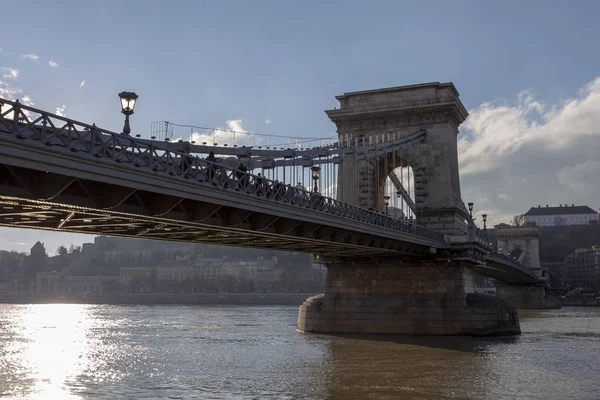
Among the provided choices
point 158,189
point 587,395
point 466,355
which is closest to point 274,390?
point 158,189

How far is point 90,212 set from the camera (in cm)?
2155

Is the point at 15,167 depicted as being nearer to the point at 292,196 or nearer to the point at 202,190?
the point at 202,190

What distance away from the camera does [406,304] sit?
46.0 metres

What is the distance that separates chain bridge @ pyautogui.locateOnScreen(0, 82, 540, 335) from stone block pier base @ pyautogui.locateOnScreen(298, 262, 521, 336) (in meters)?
0.07

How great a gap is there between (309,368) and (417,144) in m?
28.0

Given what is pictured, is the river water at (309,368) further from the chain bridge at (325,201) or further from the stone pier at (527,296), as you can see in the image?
the stone pier at (527,296)

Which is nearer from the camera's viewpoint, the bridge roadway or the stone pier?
the bridge roadway

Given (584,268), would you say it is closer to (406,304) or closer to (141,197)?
(406,304)

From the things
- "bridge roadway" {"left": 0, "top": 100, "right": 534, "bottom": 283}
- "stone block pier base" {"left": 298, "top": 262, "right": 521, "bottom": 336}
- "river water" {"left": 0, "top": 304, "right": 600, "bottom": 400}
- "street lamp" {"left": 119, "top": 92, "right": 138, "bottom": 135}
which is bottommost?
"river water" {"left": 0, "top": 304, "right": 600, "bottom": 400}

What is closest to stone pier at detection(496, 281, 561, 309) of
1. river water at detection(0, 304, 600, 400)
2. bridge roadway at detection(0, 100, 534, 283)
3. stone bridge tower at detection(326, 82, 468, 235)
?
stone bridge tower at detection(326, 82, 468, 235)

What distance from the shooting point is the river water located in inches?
938

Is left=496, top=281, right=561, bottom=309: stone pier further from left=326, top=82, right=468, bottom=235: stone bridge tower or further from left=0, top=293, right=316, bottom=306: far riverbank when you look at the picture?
left=326, top=82, right=468, bottom=235: stone bridge tower

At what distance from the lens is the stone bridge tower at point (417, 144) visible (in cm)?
5291

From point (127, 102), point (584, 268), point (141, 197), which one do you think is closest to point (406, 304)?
Result: point (141, 197)
